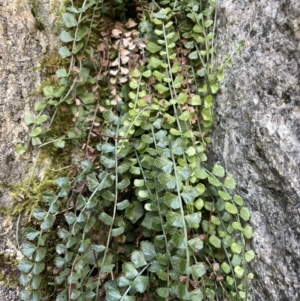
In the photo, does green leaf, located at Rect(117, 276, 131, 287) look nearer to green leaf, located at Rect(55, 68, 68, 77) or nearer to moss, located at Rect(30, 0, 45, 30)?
green leaf, located at Rect(55, 68, 68, 77)

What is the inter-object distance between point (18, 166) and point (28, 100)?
7.4 inches

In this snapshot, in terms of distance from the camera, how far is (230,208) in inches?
37.9

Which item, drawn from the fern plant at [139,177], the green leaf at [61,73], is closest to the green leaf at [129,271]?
the fern plant at [139,177]

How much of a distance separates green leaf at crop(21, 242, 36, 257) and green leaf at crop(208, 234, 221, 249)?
1.43 ft

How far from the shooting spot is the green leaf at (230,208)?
96cm

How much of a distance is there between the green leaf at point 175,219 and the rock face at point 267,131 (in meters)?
0.21

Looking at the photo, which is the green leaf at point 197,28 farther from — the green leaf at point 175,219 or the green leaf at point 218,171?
the green leaf at point 175,219

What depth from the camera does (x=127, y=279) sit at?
2.86 feet

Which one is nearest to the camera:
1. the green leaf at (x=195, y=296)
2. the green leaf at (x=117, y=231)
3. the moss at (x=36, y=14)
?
the green leaf at (x=195, y=296)

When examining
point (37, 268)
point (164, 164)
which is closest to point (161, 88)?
point (164, 164)

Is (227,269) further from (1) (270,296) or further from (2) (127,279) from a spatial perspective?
(2) (127,279)

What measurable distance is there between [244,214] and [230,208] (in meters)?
0.04

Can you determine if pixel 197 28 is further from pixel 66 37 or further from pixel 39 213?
pixel 39 213

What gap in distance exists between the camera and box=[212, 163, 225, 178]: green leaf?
995mm
